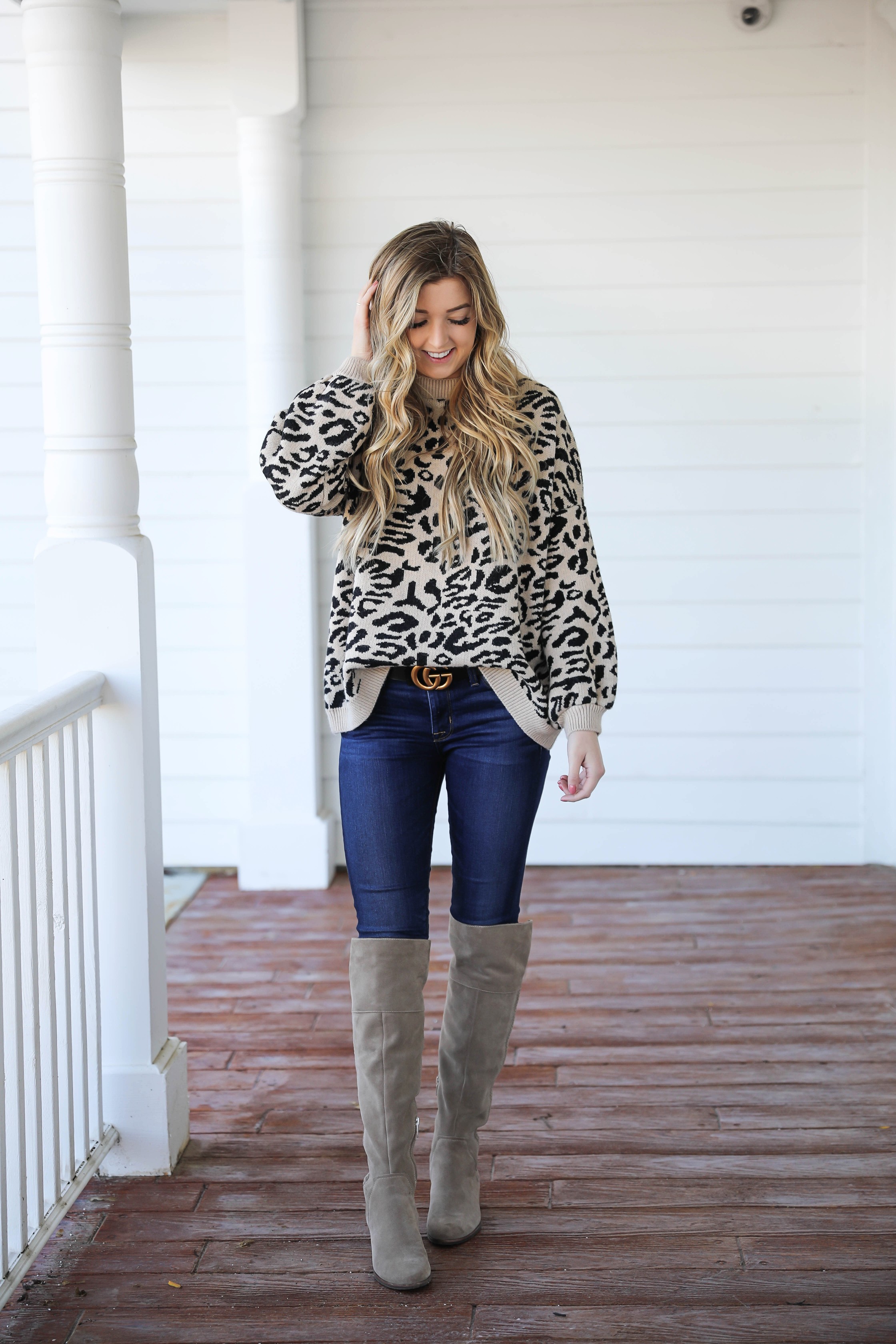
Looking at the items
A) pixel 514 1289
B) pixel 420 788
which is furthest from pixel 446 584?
pixel 514 1289

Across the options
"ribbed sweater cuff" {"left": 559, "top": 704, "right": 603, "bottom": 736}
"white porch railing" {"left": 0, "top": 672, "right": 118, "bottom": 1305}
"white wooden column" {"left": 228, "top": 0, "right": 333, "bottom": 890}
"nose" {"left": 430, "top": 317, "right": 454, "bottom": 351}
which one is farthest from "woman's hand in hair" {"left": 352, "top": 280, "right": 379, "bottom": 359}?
"white wooden column" {"left": 228, "top": 0, "right": 333, "bottom": 890}

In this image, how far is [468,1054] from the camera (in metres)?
2.08

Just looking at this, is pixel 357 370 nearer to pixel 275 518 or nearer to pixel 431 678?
pixel 431 678

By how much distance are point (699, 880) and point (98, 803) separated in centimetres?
246

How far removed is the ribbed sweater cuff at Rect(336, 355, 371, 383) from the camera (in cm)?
195

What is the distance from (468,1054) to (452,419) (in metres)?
0.99

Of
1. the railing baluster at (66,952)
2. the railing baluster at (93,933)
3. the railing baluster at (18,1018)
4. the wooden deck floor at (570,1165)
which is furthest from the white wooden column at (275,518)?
the railing baluster at (18,1018)

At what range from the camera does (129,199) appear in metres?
4.17

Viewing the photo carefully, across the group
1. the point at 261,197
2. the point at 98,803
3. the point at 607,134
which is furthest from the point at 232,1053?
the point at 607,134

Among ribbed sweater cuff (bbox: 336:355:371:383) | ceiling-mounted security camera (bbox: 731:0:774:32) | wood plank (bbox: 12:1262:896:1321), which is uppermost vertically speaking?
ceiling-mounted security camera (bbox: 731:0:774:32)

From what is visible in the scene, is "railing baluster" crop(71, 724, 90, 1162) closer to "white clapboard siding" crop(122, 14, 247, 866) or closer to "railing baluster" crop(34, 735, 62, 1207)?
"railing baluster" crop(34, 735, 62, 1207)

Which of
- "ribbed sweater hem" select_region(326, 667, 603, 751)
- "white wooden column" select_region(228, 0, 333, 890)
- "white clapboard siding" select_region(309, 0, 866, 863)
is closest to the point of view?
"ribbed sweater hem" select_region(326, 667, 603, 751)

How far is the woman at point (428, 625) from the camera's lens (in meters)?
1.91

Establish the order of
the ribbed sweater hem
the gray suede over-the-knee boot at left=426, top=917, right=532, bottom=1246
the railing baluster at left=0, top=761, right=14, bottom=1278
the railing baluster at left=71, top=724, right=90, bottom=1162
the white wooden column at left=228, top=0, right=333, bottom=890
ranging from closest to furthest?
1. the railing baluster at left=0, top=761, right=14, bottom=1278
2. the ribbed sweater hem
3. the gray suede over-the-knee boot at left=426, top=917, right=532, bottom=1246
4. the railing baluster at left=71, top=724, right=90, bottom=1162
5. the white wooden column at left=228, top=0, right=333, bottom=890
